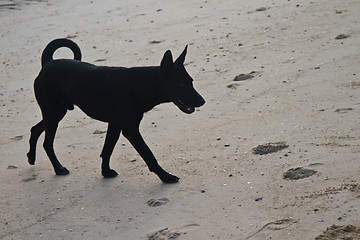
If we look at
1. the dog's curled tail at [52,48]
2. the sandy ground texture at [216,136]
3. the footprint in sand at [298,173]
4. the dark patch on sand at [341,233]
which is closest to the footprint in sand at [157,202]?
the sandy ground texture at [216,136]

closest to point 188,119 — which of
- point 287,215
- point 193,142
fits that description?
point 193,142

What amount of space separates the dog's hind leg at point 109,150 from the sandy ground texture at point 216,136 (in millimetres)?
73

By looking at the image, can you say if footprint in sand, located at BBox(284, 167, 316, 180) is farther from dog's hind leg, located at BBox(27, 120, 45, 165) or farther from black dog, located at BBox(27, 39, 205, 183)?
dog's hind leg, located at BBox(27, 120, 45, 165)

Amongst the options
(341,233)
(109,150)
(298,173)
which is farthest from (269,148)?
(341,233)

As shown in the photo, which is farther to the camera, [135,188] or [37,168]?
[37,168]

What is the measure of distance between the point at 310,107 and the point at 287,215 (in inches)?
A: 89.1

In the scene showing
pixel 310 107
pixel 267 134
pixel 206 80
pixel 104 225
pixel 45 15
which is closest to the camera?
pixel 104 225

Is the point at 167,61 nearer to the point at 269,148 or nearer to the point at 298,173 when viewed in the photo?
the point at 269,148

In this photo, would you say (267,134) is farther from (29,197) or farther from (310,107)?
(29,197)

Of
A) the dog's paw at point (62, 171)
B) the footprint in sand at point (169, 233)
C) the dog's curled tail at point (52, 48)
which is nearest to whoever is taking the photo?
the footprint in sand at point (169, 233)

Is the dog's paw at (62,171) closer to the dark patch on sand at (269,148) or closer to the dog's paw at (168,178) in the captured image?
the dog's paw at (168,178)

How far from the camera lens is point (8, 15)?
12.2 meters

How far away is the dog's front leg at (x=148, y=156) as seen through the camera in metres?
5.95

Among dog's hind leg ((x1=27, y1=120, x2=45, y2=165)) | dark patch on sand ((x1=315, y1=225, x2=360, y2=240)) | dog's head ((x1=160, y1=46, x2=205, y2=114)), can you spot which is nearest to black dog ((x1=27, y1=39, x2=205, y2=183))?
dog's head ((x1=160, y1=46, x2=205, y2=114))
